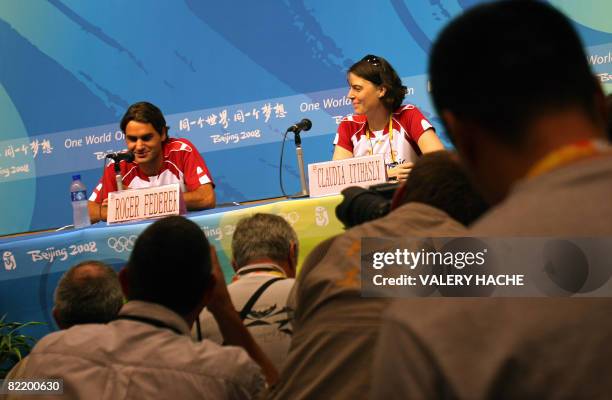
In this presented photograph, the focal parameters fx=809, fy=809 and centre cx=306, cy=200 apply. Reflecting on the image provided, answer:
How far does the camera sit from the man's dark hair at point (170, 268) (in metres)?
1.60

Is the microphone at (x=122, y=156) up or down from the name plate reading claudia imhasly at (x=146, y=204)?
up

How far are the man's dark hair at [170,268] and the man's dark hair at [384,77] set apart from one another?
9.38 feet

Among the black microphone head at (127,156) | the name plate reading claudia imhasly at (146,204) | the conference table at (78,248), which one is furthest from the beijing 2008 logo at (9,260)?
the black microphone head at (127,156)

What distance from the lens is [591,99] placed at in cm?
70

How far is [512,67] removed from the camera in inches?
26.9

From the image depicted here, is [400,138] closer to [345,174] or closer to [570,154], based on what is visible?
[345,174]

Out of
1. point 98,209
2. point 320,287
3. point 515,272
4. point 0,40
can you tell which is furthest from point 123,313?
point 0,40

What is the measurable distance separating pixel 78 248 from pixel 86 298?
1.66m

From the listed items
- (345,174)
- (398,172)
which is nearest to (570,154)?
(345,174)

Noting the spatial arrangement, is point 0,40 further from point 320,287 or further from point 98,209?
point 320,287

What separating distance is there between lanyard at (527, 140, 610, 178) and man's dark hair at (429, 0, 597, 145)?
3cm

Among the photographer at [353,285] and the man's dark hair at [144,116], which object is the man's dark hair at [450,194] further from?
the man's dark hair at [144,116]

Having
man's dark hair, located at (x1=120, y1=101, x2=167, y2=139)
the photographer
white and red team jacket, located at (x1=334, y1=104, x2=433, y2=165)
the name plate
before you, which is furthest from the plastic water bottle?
the photographer

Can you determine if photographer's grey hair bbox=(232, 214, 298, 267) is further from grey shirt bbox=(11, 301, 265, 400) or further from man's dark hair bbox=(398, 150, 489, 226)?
man's dark hair bbox=(398, 150, 489, 226)
